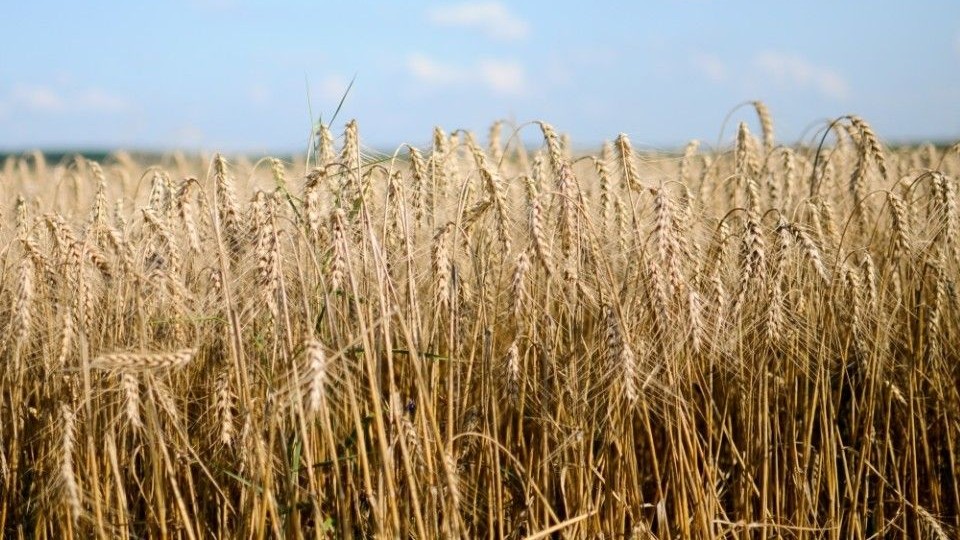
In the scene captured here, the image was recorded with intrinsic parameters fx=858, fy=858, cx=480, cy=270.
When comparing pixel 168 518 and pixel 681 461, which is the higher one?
pixel 681 461

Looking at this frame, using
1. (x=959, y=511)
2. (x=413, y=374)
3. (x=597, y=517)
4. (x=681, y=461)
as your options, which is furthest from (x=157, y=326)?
(x=959, y=511)

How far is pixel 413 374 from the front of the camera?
2740mm

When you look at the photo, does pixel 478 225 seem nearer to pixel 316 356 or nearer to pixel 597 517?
pixel 597 517

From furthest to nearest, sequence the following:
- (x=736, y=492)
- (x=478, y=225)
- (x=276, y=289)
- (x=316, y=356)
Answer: (x=478, y=225)
(x=736, y=492)
(x=276, y=289)
(x=316, y=356)

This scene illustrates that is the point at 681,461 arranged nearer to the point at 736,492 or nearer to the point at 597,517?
the point at 597,517

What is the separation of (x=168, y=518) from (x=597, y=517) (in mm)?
1283

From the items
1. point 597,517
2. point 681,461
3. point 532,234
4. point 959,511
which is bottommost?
point 959,511

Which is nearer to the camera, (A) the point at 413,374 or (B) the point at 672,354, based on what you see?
(B) the point at 672,354

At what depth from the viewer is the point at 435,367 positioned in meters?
2.56

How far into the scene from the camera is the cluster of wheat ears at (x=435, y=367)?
216 cm

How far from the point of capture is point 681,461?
2.32 meters

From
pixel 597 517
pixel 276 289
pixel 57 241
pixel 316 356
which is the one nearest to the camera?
pixel 316 356

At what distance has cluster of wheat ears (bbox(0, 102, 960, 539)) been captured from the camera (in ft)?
7.10

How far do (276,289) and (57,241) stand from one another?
3.04 feet
